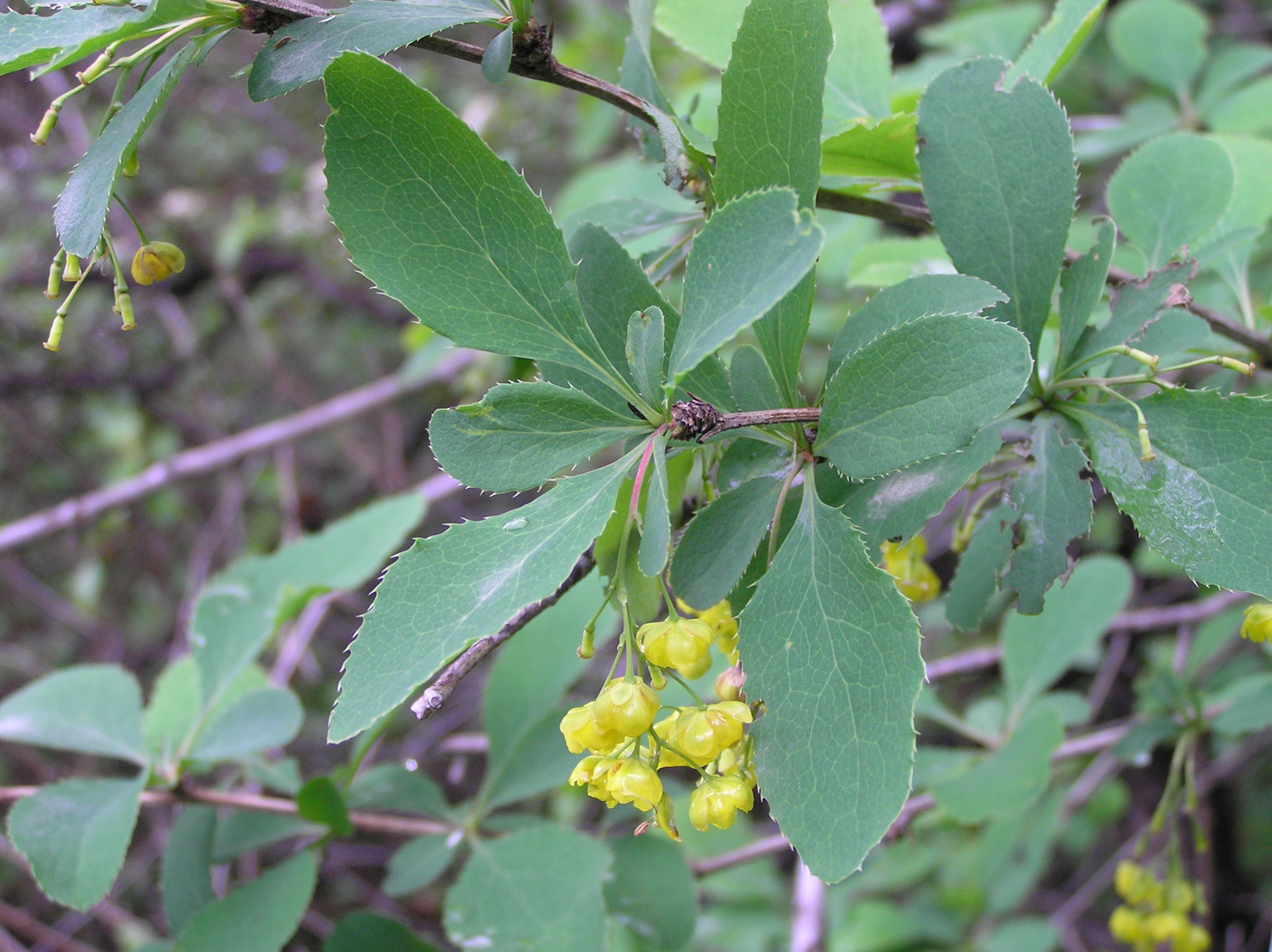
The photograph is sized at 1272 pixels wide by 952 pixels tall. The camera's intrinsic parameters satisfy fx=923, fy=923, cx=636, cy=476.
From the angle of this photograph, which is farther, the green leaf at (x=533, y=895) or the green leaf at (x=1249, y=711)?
the green leaf at (x=1249, y=711)

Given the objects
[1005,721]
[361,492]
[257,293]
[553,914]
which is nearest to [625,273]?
[553,914]

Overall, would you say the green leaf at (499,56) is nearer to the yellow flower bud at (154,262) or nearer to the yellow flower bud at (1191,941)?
the yellow flower bud at (154,262)

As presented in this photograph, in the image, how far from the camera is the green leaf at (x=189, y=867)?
4.86ft

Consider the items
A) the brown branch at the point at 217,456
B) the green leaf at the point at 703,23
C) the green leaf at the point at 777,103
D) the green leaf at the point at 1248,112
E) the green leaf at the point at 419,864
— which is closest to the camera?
the green leaf at the point at 777,103

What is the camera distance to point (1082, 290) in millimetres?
988

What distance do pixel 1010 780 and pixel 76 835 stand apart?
1389mm

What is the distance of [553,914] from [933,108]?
1.16 meters

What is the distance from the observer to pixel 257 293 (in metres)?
4.17

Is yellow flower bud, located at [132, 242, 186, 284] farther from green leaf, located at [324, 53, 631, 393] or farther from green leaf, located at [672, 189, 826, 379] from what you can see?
green leaf, located at [672, 189, 826, 379]

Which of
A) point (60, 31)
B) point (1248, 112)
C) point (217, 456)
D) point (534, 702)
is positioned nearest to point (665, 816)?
point (534, 702)

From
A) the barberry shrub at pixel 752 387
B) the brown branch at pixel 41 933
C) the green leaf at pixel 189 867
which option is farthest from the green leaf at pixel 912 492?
the brown branch at pixel 41 933

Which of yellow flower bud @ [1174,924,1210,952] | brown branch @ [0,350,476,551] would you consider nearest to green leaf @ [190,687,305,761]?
brown branch @ [0,350,476,551]

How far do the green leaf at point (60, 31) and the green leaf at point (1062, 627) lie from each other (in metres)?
1.67

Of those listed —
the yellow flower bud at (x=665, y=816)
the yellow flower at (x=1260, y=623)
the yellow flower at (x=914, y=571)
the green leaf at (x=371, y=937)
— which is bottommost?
the green leaf at (x=371, y=937)
